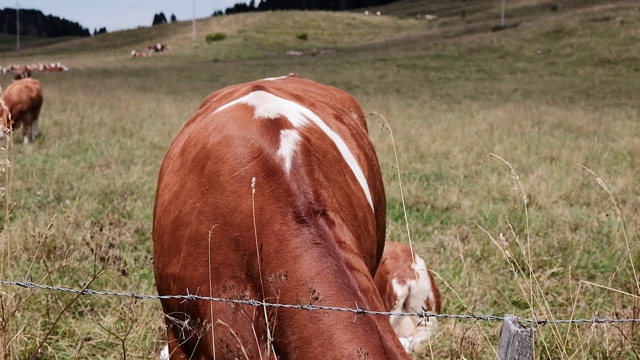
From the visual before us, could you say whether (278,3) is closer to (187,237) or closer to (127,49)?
(127,49)

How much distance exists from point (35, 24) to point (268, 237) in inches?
4594

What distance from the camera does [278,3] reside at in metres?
104

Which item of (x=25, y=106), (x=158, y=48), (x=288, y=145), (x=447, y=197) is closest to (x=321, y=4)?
(x=158, y=48)

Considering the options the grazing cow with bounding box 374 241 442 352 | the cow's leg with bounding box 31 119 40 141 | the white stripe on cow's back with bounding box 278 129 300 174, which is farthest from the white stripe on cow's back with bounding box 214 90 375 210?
the cow's leg with bounding box 31 119 40 141

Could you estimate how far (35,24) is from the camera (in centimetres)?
10625

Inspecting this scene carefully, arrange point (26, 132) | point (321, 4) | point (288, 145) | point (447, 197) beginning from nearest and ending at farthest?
point (288, 145)
point (447, 197)
point (26, 132)
point (321, 4)

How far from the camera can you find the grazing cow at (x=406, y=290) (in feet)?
13.2

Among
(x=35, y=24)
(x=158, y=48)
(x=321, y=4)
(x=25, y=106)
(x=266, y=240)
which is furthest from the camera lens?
(x=35, y=24)

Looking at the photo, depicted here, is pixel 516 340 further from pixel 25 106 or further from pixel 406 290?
pixel 25 106

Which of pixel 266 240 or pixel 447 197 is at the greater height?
pixel 266 240

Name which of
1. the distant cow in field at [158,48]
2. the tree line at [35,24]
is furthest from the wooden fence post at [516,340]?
the tree line at [35,24]

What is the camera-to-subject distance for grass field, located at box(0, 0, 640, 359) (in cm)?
348

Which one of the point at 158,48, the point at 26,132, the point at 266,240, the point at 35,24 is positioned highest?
the point at 35,24

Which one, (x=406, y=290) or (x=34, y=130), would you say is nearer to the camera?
(x=406, y=290)
